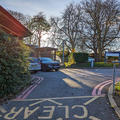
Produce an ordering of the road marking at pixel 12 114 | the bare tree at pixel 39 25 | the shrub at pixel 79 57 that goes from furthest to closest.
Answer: the bare tree at pixel 39 25
the shrub at pixel 79 57
the road marking at pixel 12 114

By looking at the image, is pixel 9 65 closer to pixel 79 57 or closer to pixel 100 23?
pixel 79 57

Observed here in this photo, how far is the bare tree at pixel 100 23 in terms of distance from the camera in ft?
58.6

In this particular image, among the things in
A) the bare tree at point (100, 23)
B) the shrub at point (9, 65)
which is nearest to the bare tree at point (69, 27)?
the bare tree at point (100, 23)

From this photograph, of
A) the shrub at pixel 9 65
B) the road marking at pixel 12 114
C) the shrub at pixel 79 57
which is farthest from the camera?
the shrub at pixel 79 57

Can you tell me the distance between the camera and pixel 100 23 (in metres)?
19.0

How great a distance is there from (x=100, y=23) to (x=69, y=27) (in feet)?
20.9

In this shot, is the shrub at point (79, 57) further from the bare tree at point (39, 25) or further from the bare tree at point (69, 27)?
the bare tree at point (39, 25)

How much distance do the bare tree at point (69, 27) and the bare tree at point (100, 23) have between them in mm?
1741

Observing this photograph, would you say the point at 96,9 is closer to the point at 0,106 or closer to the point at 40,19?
the point at 40,19

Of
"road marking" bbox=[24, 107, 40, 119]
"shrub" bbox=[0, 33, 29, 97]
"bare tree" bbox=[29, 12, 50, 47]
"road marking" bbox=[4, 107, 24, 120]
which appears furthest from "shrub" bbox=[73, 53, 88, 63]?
"road marking" bbox=[4, 107, 24, 120]

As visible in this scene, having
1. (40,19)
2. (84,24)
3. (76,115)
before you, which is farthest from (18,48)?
(40,19)

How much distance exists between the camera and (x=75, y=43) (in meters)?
22.5

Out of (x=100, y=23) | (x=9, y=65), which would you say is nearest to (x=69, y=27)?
(x=100, y=23)

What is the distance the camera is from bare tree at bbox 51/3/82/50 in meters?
21.3
